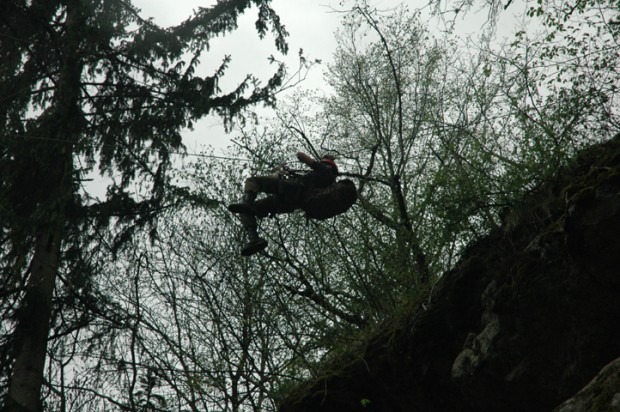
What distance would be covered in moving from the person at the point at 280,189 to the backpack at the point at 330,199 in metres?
0.08

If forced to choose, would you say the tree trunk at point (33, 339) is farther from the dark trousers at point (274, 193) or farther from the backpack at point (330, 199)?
the backpack at point (330, 199)

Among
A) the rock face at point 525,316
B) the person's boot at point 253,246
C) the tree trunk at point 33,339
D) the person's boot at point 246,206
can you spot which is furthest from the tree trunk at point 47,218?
the rock face at point 525,316

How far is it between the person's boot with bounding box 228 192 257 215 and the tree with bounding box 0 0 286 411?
2.61m

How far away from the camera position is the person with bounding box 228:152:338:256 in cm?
664

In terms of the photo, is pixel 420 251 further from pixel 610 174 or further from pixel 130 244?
pixel 130 244

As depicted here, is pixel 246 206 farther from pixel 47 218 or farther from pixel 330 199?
pixel 47 218

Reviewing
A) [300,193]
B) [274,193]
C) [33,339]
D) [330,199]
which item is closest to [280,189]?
[274,193]

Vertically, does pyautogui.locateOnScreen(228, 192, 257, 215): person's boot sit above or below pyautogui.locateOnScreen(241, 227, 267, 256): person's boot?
above

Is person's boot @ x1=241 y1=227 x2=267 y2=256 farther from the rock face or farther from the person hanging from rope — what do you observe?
the rock face

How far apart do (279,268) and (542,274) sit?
6363 millimetres

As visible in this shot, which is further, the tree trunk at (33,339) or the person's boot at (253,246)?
the tree trunk at (33,339)

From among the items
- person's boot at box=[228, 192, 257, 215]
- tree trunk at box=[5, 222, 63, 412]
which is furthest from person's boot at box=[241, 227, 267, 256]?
tree trunk at box=[5, 222, 63, 412]

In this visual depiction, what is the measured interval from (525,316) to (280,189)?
10.2 ft

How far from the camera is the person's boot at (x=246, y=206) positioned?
21.4ft
